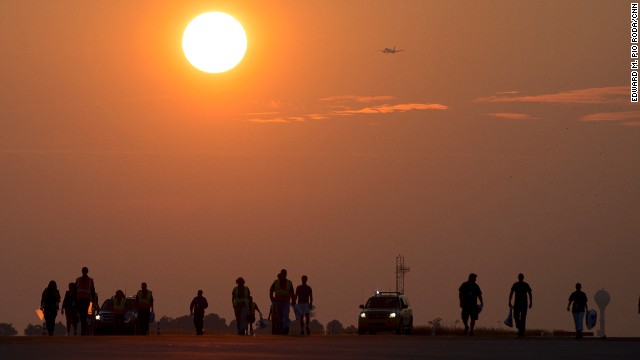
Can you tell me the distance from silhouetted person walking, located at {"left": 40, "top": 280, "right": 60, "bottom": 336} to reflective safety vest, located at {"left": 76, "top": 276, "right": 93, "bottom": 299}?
2.13 meters

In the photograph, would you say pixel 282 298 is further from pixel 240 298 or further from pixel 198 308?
pixel 198 308

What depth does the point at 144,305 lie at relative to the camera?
170ft

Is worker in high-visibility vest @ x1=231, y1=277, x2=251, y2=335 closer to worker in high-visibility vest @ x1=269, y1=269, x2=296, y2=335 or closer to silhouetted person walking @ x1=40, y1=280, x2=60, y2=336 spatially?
worker in high-visibility vest @ x1=269, y1=269, x2=296, y2=335

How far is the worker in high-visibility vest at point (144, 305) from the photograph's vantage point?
51772mm

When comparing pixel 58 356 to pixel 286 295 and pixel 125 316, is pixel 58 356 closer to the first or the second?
pixel 286 295

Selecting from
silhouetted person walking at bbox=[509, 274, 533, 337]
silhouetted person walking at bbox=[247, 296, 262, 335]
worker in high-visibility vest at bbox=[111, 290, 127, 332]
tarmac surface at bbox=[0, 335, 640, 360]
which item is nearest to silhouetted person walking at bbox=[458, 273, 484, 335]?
silhouetted person walking at bbox=[509, 274, 533, 337]

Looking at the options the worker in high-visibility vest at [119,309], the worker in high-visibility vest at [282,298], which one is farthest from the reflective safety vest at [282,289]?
the worker in high-visibility vest at [119,309]

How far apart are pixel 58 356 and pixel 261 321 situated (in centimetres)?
2206

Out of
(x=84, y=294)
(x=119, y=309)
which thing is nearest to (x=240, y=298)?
(x=84, y=294)

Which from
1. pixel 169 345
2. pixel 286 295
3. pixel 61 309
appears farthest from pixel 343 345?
pixel 61 309

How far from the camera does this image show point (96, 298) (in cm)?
4616

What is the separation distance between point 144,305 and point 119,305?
1728 millimetres

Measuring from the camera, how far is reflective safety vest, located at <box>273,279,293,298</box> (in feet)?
151

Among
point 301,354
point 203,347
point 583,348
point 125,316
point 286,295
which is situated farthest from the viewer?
point 125,316
